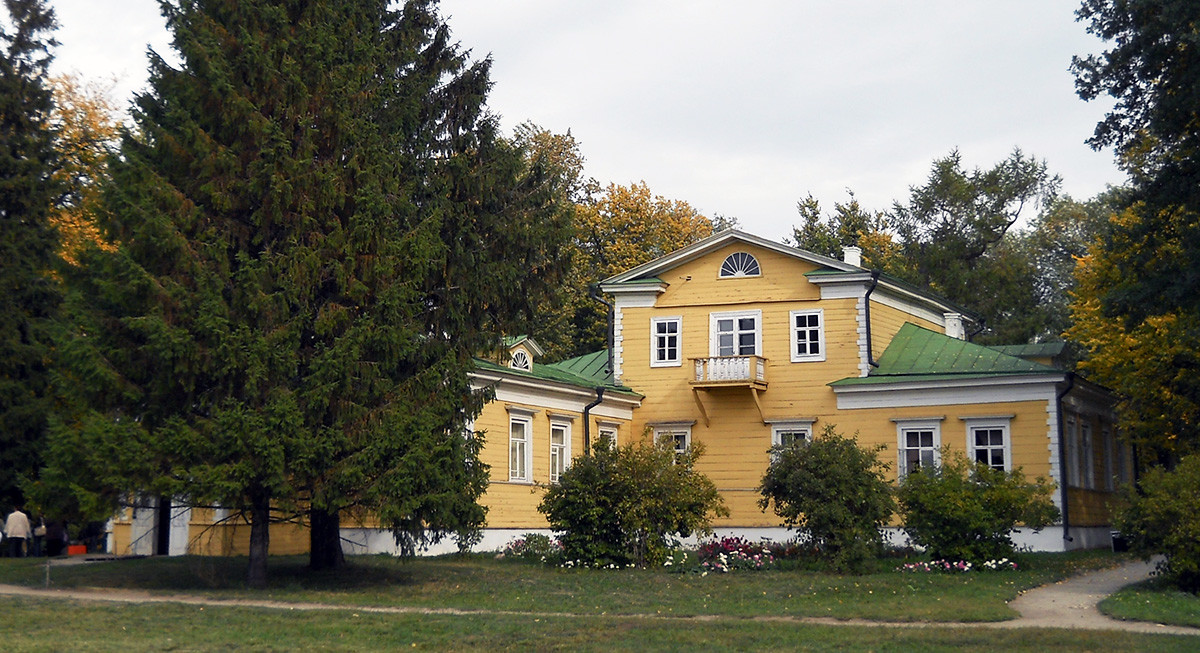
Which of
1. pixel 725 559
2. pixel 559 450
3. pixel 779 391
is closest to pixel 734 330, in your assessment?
pixel 779 391

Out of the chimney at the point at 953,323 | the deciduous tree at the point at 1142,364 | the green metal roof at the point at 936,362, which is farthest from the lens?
the chimney at the point at 953,323

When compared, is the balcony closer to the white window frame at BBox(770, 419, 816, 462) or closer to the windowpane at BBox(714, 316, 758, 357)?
the windowpane at BBox(714, 316, 758, 357)

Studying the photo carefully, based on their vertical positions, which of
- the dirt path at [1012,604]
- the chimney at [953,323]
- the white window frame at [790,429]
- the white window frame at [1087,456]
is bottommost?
the dirt path at [1012,604]

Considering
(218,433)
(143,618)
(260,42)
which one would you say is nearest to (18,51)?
(260,42)

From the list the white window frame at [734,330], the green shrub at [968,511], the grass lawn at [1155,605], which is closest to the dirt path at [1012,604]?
the grass lawn at [1155,605]

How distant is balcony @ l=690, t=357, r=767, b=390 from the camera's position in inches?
1334

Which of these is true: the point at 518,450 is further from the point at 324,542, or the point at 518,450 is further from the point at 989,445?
the point at 989,445

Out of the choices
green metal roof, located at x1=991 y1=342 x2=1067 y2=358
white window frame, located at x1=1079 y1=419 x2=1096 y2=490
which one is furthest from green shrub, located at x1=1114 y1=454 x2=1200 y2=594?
green metal roof, located at x1=991 y1=342 x2=1067 y2=358

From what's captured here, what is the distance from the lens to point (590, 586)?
2048cm

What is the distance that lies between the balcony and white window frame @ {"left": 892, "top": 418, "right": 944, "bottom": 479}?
3.97m

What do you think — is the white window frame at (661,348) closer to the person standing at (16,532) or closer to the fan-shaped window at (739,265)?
the fan-shaped window at (739,265)

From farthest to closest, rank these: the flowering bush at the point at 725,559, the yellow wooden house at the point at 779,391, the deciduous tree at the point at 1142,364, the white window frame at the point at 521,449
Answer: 1. the yellow wooden house at the point at 779,391
2. the white window frame at the point at 521,449
3. the deciduous tree at the point at 1142,364
4. the flowering bush at the point at 725,559

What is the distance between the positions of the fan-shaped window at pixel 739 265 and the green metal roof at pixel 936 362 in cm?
413

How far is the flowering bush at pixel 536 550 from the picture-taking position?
25.8m
